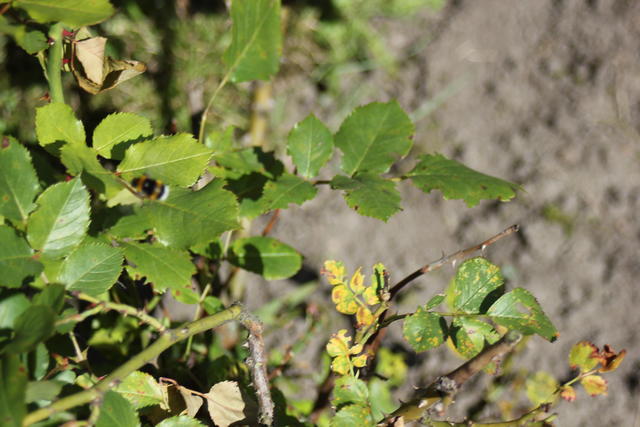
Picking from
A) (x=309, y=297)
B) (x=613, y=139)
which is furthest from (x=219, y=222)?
(x=613, y=139)

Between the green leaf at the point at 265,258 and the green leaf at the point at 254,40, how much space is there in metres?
0.38

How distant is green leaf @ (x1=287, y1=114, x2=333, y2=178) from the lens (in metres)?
1.25

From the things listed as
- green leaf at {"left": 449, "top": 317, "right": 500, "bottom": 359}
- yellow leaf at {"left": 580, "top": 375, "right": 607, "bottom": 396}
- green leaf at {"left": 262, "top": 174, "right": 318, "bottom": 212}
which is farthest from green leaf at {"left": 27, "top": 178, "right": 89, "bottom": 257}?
yellow leaf at {"left": 580, "top": 375, "right": 607, "bottom": 396}

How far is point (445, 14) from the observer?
2.87m

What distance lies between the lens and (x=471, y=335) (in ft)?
3.16

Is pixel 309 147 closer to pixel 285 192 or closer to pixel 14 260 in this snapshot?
pixel 285 192

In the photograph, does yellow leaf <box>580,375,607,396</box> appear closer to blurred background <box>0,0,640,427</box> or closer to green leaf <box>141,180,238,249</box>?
green leaf <box>141,180,238,249</box>

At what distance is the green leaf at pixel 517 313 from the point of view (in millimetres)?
943

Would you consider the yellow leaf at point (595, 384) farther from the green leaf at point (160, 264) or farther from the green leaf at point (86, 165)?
the green leaf at point (86, 165)

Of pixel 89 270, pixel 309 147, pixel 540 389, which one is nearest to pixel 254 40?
pixel 309 147

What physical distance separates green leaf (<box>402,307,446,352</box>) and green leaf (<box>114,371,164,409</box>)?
1.37 feet

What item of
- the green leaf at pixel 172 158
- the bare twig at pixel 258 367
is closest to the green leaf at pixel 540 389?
the bare twig at pixel 258 367

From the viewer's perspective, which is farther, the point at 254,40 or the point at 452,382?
the point at 254,40

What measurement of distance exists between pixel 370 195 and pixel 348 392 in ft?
1.16
